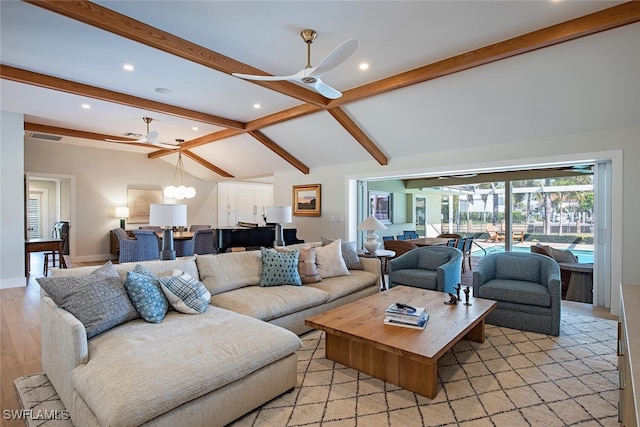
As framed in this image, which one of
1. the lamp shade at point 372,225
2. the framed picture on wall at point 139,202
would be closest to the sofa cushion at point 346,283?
the lamp shade at point 372,225

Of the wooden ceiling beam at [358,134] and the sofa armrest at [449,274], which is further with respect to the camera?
the wooden ceiling beam at [358,134]

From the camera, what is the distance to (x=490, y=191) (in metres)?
8.02

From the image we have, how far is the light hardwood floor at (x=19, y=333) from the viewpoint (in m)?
2.34

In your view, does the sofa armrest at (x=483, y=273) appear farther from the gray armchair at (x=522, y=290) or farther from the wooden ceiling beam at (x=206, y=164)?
the wooden ceiling beam at (x=206, y=164)

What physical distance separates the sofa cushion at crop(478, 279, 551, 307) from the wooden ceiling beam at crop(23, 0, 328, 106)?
3.54 metres

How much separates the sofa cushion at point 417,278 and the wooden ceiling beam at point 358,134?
2349 millimetres

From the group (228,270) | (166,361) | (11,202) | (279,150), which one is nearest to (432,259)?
(228,270)

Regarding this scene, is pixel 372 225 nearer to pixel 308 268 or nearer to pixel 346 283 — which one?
pixel 346 283

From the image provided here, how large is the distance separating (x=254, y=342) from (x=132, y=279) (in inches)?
42.8

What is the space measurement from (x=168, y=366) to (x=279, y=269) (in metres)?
1.92

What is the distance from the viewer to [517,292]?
139 inches

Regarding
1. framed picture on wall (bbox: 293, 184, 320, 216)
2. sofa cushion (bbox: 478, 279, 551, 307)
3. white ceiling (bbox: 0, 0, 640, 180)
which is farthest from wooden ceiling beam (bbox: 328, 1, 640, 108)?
framed picture on wall (bbox: 293, 184, 320, 216)

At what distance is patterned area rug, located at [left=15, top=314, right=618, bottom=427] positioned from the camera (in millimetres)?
2039

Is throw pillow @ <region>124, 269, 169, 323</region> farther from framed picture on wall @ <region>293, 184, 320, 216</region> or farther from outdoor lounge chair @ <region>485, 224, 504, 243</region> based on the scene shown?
outdoor lounge chair @ <region>485, 224, 504, 243</region>
